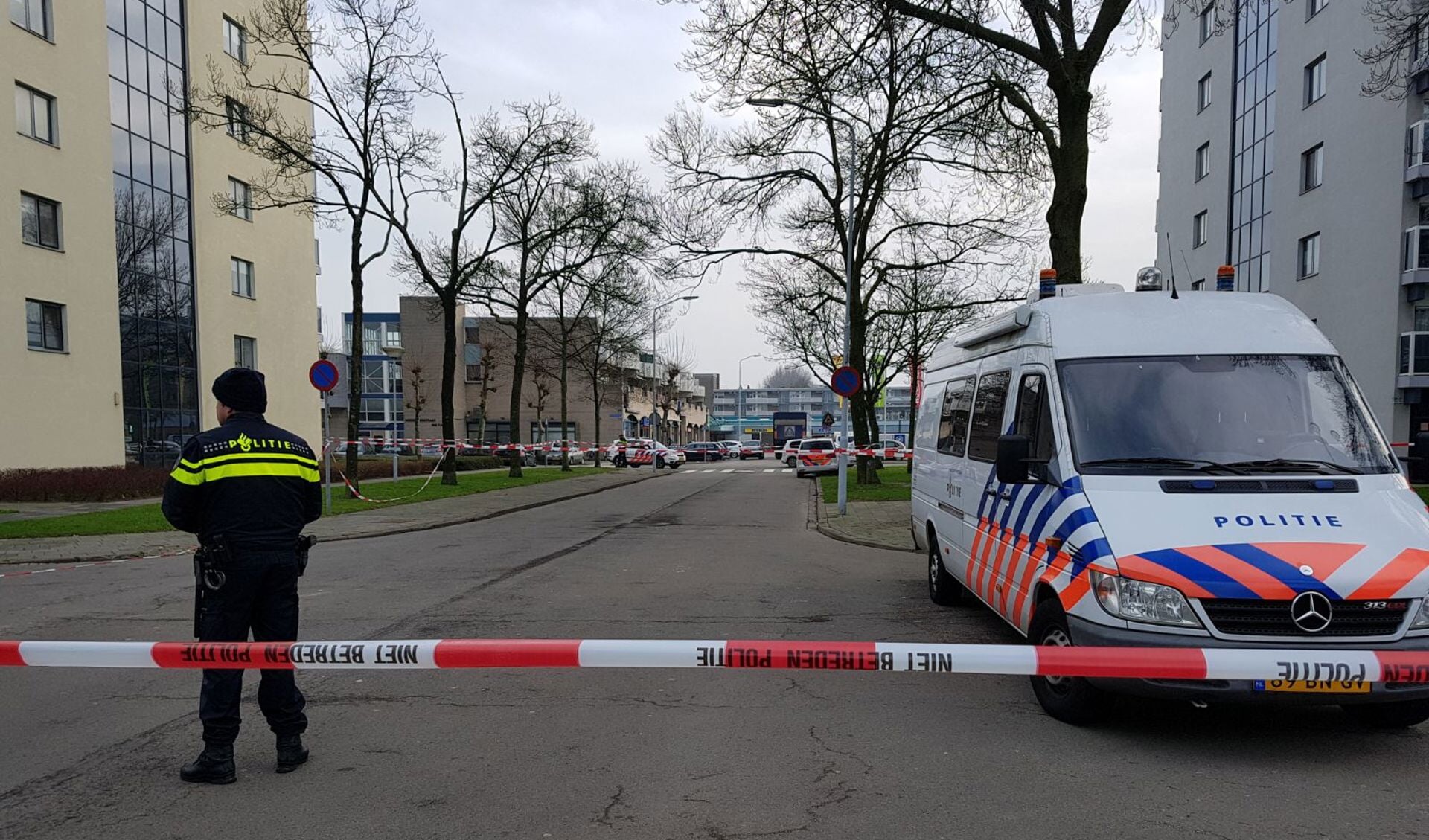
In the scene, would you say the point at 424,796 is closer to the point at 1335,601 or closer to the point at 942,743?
the point at 942,743

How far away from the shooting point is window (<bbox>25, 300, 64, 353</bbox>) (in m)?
24.1

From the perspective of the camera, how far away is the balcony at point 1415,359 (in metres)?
25.2

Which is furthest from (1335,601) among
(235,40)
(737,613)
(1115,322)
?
(235,40)

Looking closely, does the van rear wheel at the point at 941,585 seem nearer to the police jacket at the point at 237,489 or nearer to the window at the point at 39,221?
the police jacket at the point at 237,489

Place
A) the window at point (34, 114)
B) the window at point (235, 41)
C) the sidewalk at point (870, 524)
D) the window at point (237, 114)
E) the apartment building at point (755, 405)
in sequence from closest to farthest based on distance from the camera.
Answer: the sidewalk at point (870, 524), the window at point (237, 114), the window at point (34, 114), the window at point (235, 41), the apartment building at point (755, 405)

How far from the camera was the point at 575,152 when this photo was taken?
2697cm

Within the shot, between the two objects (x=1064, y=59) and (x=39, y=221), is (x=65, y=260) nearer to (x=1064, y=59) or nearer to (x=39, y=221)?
(x=39, y=221)

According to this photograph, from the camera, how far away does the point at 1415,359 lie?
25344mm

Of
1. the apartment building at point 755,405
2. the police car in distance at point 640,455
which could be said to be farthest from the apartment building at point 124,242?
the apartment building at point 755,405

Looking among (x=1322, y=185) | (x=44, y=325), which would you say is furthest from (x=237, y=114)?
(x=1322, y=185)

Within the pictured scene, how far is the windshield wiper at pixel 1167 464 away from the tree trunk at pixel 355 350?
20013mm

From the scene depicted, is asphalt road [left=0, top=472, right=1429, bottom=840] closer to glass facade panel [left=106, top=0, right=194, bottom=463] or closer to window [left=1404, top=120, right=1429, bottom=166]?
glass facade panel [left=106, top=0, right=194, bottom=463]

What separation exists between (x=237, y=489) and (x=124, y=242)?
28932 mm

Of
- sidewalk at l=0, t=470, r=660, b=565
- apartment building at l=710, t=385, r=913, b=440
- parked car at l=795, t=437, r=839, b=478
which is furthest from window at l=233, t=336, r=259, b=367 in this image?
apartment building at l=710, t=385, r=913, b=440
